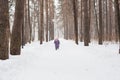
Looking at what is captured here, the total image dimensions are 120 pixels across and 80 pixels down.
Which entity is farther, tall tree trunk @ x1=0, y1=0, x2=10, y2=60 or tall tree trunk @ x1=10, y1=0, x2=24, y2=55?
tall tree trunk @ x1=10, y1=0, x2=24, y2=55

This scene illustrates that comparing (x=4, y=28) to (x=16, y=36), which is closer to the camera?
(x=4, y=28)

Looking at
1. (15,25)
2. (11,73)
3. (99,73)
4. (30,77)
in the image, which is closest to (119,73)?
(99,73)

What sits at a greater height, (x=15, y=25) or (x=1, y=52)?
(x=15, y=25)

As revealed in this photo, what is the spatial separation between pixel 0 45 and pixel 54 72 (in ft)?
9.98

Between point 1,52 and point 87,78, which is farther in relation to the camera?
point 1,52

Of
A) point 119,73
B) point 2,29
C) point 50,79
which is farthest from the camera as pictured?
point 2,29

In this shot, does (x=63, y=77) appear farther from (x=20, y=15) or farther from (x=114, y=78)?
(x=20, y=15)

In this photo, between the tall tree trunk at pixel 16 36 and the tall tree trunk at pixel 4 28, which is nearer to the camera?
the tall tree trunk at pixel 4 28

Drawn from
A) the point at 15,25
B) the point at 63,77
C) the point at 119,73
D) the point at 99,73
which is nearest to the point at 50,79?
the point at 63,77

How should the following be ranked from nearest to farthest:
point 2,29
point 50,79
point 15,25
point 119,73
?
point 50,79
point 119,73
point 2,29
point 15,25

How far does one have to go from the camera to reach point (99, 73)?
8906 mm

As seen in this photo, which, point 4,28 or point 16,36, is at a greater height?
point 4,28

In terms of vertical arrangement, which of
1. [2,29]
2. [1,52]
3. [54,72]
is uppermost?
[2,29]

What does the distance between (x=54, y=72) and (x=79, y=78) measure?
149 cm
